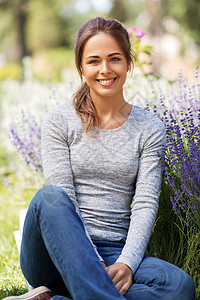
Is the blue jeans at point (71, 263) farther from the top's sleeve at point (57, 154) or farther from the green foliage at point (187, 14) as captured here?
the green foliage at point (187, 14)

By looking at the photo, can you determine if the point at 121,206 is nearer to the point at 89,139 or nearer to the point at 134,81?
the point at 89,139

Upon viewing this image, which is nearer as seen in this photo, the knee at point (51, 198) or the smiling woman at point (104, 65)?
the knee at point (51, 198)

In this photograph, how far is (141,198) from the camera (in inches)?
77.1

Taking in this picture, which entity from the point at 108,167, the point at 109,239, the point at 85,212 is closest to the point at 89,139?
the point at 108,167

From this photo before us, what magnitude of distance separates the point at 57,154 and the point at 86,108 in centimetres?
29

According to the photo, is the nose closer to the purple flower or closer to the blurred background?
the purple flower

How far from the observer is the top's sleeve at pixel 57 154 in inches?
77.5

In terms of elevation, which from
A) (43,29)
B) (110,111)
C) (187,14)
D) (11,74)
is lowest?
(110,111)

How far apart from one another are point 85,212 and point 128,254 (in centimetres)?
31

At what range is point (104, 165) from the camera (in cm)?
200

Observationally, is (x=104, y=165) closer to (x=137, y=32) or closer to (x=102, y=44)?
(x=102, y=44)

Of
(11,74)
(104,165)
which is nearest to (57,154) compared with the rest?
(104,165)

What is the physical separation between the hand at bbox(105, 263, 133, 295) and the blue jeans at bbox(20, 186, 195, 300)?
1.1 inches

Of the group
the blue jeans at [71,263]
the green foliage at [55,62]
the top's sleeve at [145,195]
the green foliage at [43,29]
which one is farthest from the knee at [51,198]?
the green foliage at [43,29]
